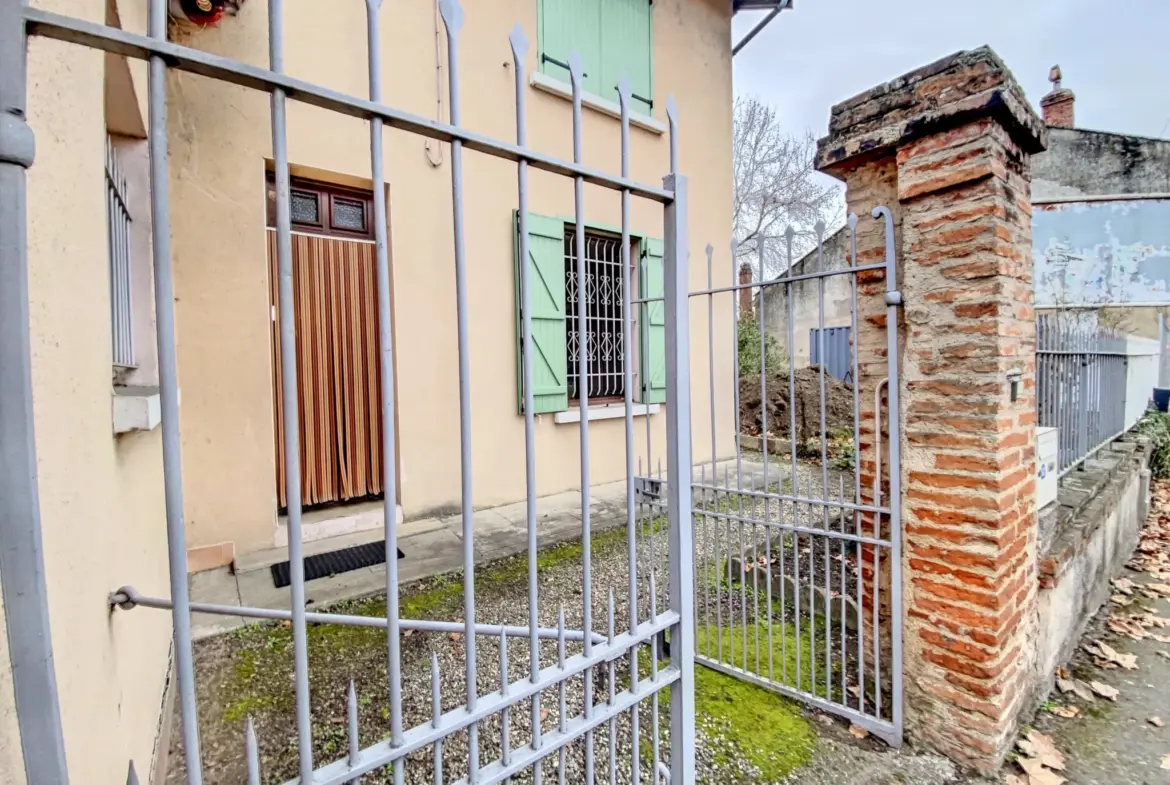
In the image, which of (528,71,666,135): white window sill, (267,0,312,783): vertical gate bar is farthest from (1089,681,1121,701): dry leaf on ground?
(528,71,666,135): white window sill

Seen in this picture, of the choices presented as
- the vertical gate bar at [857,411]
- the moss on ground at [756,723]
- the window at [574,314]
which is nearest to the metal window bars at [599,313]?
the window at [574,314]

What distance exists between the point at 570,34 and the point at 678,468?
5.49 metres

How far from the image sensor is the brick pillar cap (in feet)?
6.45

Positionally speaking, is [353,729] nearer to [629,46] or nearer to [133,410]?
→ [133,410]

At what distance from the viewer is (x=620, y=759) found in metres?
2.06

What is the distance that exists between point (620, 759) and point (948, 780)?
125 centimetres

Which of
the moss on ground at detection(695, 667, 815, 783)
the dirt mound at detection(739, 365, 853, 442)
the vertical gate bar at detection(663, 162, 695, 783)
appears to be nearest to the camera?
the vertical gate bar at detection(663, 162, 695, 783)

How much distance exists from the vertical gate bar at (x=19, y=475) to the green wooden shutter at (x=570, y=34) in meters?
5.33

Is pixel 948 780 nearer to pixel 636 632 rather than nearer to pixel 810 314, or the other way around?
pixel 636 632

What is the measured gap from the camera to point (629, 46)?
18.9ft

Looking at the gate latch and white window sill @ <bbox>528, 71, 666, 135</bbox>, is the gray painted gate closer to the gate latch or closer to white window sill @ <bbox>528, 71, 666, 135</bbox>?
the gate latch

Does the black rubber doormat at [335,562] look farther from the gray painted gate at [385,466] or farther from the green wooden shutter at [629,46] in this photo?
the green wooden shutter at [629,46]

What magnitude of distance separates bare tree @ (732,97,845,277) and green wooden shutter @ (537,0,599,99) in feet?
28.4

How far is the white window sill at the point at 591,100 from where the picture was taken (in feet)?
16.6
